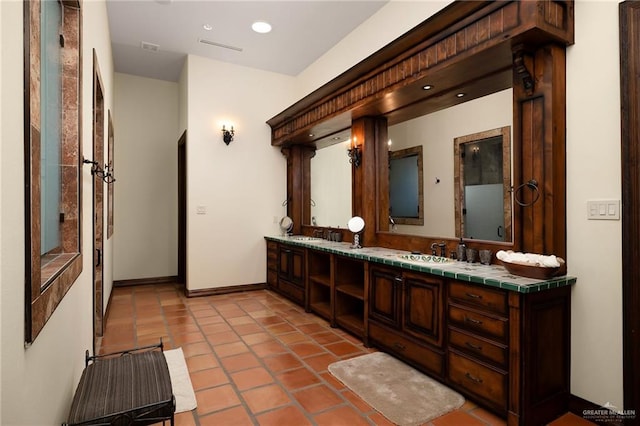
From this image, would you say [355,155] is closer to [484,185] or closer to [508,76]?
[484,185]

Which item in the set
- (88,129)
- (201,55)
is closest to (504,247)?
(88,129)

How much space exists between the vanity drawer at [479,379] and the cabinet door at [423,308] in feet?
0.64

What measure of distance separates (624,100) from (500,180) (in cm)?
92

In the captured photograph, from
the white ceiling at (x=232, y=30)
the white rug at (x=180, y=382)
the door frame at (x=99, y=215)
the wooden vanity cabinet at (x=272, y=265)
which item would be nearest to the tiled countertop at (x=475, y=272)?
the white rug at (x=180, y=382)

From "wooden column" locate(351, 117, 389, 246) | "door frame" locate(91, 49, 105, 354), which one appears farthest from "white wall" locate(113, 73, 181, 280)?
"wooden column" locate(351, 117, 389, 246)

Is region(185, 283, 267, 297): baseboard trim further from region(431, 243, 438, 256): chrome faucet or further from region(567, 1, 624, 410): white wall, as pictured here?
region(567, 1, 624, 410): white wall

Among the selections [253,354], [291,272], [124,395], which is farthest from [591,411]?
[291,272]

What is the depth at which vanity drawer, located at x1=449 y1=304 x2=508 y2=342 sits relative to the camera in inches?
81.5

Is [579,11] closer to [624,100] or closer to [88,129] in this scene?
[624,100]

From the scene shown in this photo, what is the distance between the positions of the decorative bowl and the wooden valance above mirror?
18 cm

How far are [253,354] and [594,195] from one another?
2.85 metres

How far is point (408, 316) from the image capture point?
279 centimetres

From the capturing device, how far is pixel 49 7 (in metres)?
1.68

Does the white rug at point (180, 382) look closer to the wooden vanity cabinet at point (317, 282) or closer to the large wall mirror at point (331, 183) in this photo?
the wooden vanity cabinet at point (317, 282)
